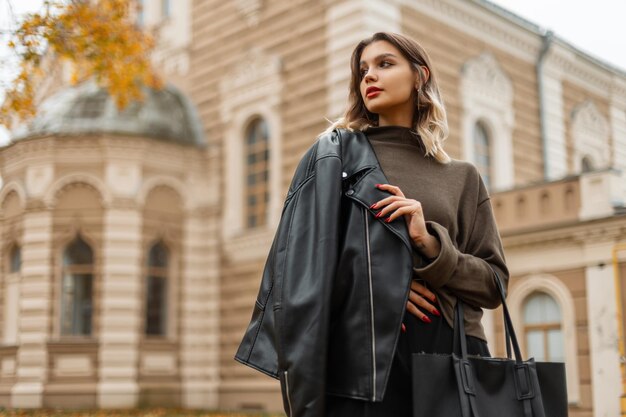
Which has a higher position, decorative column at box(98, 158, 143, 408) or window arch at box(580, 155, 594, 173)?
window arch at box(580, 155, 594, 173)

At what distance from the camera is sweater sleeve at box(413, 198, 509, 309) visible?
2.68 meters

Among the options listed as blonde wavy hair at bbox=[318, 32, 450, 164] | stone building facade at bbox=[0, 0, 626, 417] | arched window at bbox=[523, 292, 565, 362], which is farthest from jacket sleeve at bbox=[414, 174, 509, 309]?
stone building facade at bbox=[0, 0, 626, 417]

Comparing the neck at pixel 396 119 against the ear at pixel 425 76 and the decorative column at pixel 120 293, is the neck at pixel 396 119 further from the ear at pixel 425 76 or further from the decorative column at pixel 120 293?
the decorative column at pixel 120 293

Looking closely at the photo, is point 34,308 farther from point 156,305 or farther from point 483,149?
point 483,149

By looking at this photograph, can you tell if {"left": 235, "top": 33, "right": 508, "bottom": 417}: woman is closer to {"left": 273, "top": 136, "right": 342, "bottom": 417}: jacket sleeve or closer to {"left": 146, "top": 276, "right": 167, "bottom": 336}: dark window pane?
{"left": 273, "top": 136, "right": 342, "bottom": 417}: jacket sleeve

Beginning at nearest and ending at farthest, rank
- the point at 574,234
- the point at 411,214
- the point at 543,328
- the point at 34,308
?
the point at 411,214 < the point at 574,234 < the point at 543,328 < the point at 34,308

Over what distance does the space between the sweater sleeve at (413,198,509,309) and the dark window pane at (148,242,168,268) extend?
15.9m

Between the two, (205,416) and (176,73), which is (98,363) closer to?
(205,416)

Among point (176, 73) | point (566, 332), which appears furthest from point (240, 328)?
point (566, 332)

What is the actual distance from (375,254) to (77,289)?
16.1 meters

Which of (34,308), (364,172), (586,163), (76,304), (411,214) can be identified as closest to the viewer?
(411,214)

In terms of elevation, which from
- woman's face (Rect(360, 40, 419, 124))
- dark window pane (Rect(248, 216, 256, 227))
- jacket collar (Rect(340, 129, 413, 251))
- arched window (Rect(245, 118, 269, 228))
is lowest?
jacket collar (Rect(340, 129, 413, 251))

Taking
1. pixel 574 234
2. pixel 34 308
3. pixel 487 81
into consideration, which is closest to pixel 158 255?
pixel 34 308

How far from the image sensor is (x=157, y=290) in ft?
60.3
